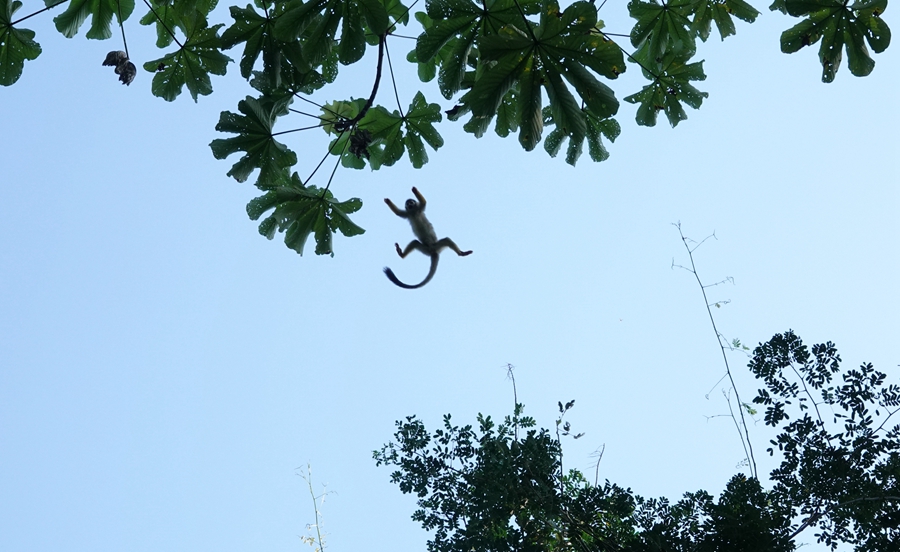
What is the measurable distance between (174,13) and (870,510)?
5361 millimetres

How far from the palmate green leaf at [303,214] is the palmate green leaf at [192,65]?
0.79 m

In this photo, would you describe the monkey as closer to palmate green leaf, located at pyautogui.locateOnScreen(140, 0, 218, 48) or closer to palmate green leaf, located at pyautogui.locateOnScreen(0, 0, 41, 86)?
palmate green leaf, located at pyautogui.locateOnScreen(140, 0, 218, 48)

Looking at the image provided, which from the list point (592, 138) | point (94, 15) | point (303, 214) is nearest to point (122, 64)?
point (94, 15)

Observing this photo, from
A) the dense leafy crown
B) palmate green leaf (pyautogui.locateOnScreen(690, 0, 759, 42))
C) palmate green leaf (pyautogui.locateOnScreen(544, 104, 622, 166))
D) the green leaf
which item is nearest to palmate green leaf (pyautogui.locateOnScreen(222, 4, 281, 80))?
the dense leafy crown

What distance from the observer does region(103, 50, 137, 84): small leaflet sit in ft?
13.4

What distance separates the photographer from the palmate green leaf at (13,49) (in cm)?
397

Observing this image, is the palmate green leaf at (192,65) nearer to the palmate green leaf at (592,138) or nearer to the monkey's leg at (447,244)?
the palmate green leaf at (592,138)

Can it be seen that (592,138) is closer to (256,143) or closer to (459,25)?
(459,25)

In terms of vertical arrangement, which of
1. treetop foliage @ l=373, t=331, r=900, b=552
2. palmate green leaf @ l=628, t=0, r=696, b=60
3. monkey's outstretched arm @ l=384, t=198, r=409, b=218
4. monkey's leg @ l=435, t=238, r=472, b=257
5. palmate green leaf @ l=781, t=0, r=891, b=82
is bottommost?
treetop foliage @ l=373, t=331, r=900, b=552

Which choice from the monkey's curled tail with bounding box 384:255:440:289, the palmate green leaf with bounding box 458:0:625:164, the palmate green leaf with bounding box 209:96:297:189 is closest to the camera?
the palmate green leaf with bounding box 458:0:625:164

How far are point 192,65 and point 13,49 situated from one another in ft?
3.10

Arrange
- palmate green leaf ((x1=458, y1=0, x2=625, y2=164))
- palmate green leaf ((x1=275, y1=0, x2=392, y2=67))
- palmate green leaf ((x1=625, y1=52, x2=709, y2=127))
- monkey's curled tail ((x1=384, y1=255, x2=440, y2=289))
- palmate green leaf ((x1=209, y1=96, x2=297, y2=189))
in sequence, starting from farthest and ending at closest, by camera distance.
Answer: monkey's curled tail ((x1=384, y1=255, x2=440, y2=289)) → palmate green leaf ((x1=625, y1=52, x2=709, y2=127)) → palmate green leaf ((x1=209, y1=96, x2=297, y2=189)) → palmate green leaf ((x1=275, y1=0, x2=392, y2=67)) → palmate green leaf ((x1=458, y1=0, x2=625, y2=164))

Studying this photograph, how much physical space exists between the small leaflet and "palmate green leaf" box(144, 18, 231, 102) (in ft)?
0.78

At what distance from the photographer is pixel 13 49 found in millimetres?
4023
